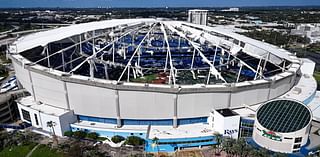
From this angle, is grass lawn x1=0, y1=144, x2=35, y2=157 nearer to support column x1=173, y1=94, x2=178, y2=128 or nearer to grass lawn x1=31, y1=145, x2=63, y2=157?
grass lawn x1=31, y1=145, x2=63, y2=157

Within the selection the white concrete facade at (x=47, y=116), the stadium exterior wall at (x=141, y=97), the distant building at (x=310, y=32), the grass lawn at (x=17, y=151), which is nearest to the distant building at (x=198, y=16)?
the distant building at (x=310, y=32)

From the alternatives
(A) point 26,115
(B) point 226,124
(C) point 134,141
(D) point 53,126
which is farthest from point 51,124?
(B) point 226,124

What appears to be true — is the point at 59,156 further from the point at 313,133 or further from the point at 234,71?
the point at 234,71

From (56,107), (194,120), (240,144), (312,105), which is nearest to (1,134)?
(56,107)

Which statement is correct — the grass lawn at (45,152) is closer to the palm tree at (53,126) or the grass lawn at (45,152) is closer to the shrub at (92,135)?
the palm tree at (53,126)

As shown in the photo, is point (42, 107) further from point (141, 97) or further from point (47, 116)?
point (141, 97)
